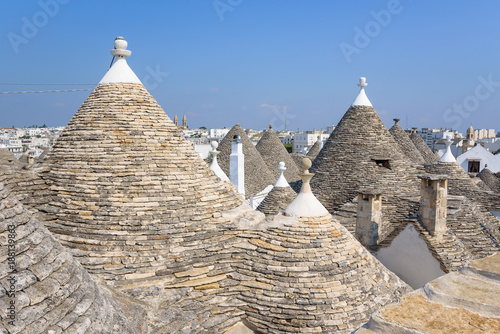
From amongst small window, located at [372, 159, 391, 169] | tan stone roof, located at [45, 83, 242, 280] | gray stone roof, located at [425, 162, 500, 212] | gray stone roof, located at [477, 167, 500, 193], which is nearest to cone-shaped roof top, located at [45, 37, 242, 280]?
tan stone roof, located at [45, 83, 242, 280]

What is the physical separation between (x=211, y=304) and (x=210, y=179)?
7.06 ft

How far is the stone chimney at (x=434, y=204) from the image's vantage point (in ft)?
29.7

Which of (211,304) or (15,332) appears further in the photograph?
(211,304)

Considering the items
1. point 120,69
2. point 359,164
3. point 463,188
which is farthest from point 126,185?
point 463,188

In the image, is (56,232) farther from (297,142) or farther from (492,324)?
(297,142)

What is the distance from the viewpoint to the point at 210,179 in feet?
23.0

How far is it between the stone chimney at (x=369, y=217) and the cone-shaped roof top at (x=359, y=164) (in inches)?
75.5

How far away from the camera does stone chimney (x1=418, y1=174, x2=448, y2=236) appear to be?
29.7ft

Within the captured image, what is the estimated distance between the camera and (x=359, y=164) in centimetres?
1250

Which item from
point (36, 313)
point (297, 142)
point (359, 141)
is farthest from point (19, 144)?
point (36, 313)

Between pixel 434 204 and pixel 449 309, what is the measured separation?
25.7 ft

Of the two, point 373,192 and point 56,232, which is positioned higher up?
point 373,192

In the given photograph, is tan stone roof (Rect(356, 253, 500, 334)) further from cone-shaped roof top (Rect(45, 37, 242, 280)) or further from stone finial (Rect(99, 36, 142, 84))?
stone finial (Rect(99, 36, 142, 84))

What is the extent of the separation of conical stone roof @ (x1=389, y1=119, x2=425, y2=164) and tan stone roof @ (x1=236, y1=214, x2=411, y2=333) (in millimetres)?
11613
